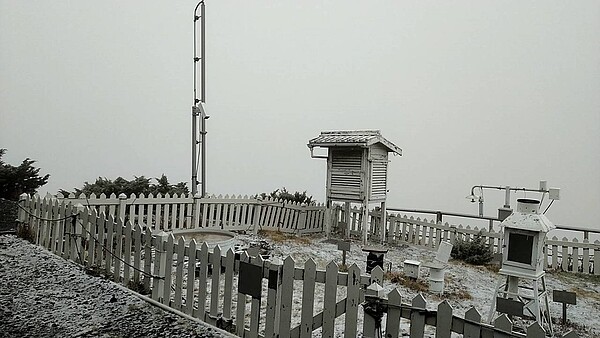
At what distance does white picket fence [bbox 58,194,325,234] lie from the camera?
8305mm

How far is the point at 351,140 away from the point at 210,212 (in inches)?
155

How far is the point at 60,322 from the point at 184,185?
8.52 m

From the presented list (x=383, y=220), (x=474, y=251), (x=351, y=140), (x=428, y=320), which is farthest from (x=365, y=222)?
(x=428, y=320)

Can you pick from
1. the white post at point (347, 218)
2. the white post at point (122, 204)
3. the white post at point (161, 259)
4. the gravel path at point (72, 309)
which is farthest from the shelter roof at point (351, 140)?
the gravel path at point (72, 309)

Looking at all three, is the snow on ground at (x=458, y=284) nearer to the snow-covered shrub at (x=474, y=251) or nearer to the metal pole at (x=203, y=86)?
the snow-covered shrub at (x=474, y=251)

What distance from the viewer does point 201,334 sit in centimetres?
398

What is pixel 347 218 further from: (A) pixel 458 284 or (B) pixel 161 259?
(B) pixel 161 259

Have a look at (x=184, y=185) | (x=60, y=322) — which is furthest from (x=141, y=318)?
(x=184, y=185)

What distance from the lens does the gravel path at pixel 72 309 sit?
392 centimetres

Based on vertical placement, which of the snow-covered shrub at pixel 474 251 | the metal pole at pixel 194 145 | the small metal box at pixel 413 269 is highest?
the metal pole at pixel 194 145

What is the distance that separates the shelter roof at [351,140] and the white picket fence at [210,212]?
2041mm

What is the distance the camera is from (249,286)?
12.8 feet

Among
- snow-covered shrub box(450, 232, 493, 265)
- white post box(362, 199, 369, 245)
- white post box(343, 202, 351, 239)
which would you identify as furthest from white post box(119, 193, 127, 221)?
snow-covered shrub box(450, 232, 493, 265)

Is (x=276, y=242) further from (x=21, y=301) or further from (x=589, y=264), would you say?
(x=589, y=264)
